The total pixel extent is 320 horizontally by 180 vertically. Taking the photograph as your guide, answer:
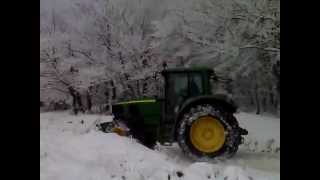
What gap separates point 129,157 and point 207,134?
0.72 meters

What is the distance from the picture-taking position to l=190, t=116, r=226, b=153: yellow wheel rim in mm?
4094

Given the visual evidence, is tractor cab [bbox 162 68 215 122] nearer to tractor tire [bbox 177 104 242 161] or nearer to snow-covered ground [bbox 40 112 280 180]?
tractor tire [bbox 177 104 242 161]

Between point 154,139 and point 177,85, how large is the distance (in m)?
0.51

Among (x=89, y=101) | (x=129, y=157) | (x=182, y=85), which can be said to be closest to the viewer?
(x=129, y=157)

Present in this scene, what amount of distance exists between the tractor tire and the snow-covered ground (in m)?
0.08

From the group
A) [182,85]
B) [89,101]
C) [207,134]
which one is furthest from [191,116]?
[89,101]

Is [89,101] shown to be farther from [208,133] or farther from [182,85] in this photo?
[208,133]

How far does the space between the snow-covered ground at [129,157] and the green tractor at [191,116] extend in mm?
105

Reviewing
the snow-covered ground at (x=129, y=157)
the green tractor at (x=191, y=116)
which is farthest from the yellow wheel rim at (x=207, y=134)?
the snow-covered ground at (x=129, y=157)

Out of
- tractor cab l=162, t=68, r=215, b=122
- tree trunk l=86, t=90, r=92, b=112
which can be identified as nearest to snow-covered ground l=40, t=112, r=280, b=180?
tree trunk l=86, t=90, r=92, b=112

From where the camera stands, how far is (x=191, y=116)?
4168mm
